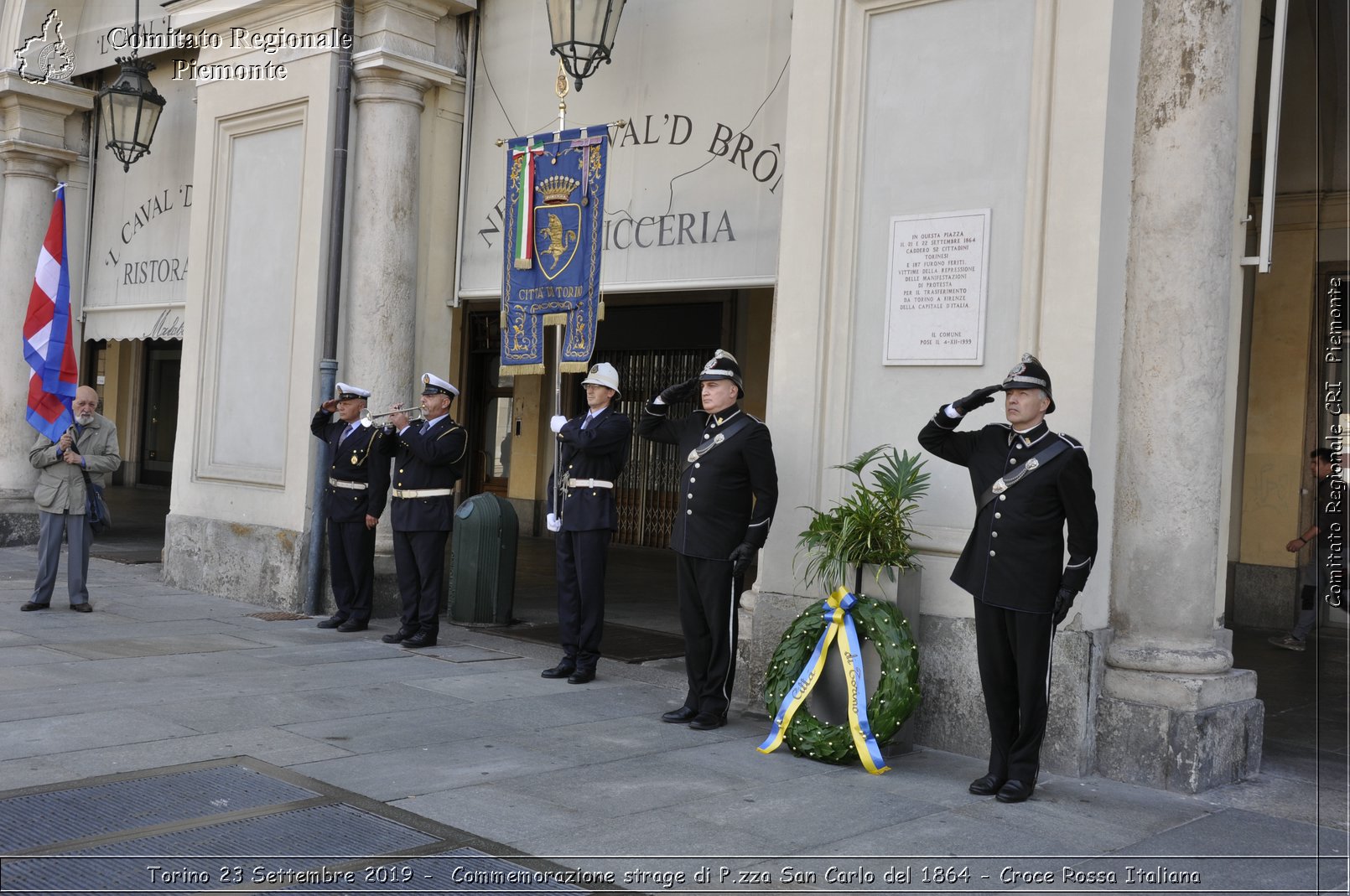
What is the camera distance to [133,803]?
4.61m

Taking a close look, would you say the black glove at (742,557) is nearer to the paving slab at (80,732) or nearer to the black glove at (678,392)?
the black glove at (678,392)

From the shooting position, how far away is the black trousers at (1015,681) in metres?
5.31

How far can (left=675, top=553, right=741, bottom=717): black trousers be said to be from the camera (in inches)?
257

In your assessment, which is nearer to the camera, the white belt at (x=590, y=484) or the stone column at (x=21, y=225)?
the white belt at (x=590, y=484)

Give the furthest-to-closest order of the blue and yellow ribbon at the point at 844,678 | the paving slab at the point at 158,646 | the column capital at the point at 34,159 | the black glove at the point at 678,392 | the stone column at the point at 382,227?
the column capital at the point at 34,159 < the stone column at the point at 382,227 < the paving slab at the point at 158,646 < the black glove at the point at 678,392 < the blue and yellow ribbon at the point at 844,678

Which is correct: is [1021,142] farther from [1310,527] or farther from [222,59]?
[222,59]

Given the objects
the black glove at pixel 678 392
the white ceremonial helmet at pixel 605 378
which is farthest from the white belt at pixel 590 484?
the black glove at pixel 678 392

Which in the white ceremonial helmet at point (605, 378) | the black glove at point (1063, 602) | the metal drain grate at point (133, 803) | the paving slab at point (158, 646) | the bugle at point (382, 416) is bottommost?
the paving slab at point (158, 646)

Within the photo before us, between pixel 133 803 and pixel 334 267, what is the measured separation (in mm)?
6015

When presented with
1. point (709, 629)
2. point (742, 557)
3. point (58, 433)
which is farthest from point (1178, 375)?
point (58, 433)

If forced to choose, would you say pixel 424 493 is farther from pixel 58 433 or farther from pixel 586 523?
pixel 58 433

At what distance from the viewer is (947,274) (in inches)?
253

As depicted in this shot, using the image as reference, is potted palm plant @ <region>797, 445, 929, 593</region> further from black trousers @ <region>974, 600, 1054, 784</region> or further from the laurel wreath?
black trousers @ <region>974, 600, 1054, 784</region>

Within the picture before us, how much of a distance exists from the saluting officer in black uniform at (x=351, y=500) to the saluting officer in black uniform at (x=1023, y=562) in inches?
191
